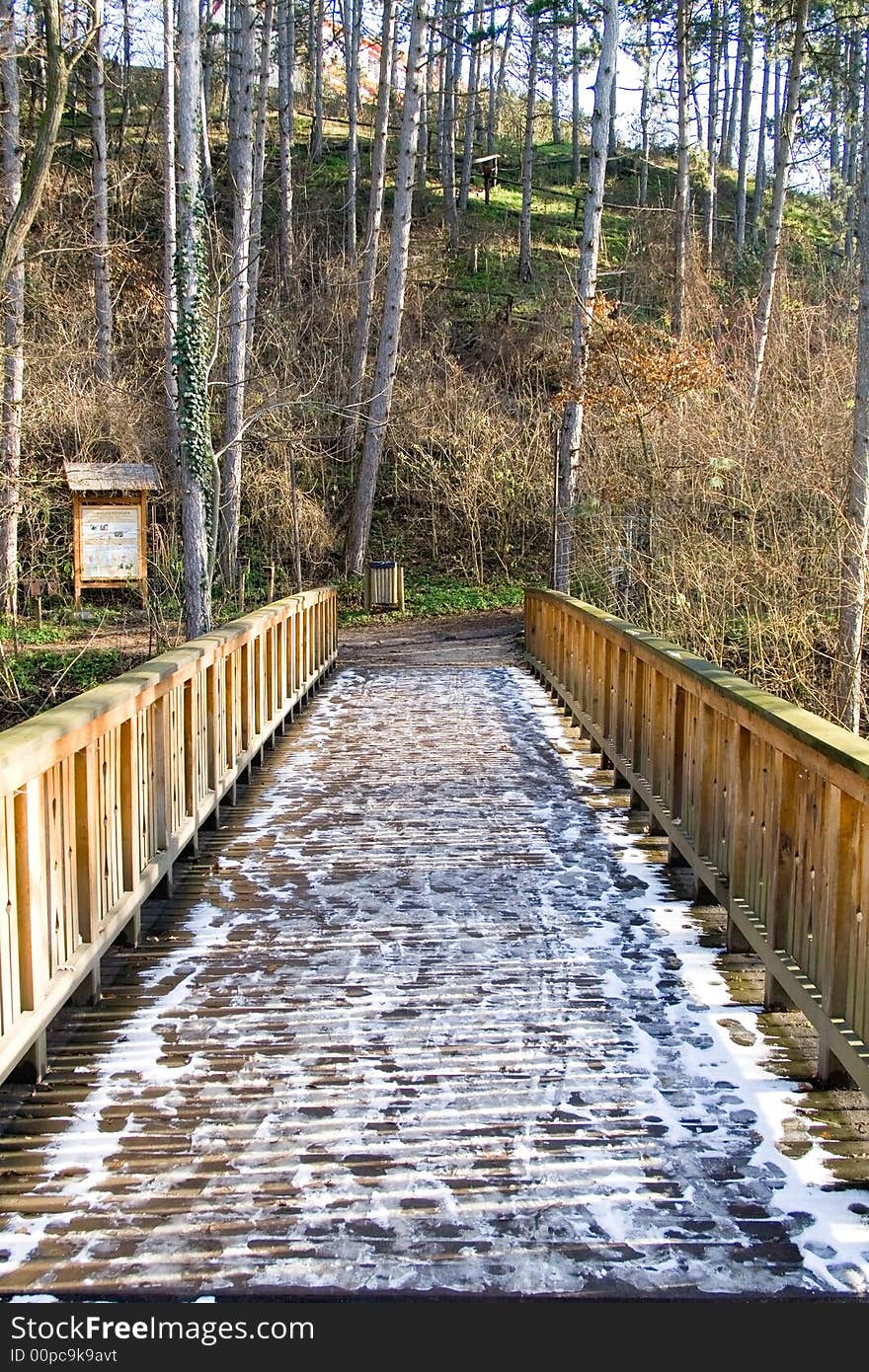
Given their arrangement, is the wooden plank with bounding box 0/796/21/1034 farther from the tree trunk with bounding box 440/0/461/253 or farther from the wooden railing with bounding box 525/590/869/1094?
the tree trunk with bounding box 440/0/461/253

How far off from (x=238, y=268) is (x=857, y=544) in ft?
28.4

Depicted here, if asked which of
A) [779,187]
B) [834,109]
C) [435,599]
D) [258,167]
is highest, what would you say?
[834,109]

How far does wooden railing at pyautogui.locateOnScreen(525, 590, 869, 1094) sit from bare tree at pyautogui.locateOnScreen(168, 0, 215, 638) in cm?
594

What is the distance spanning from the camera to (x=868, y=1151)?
326 cm

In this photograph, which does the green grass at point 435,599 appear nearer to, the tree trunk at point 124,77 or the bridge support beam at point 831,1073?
the tree trunk at point 124,77

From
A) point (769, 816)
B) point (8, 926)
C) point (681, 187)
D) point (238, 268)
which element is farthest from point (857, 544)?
point (681, 187)

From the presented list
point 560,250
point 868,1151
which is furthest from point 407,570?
point 868,1151

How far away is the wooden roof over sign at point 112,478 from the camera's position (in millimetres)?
19766

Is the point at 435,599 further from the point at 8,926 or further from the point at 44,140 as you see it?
the point at 8,926

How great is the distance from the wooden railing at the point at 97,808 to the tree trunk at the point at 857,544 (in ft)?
15.6

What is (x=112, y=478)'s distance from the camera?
19.9 m

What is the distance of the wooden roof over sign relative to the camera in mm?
19766

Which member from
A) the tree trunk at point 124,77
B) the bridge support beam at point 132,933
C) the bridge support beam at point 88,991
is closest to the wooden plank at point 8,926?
the bridge support beam at point 88,991

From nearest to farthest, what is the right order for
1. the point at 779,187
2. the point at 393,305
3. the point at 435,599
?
the point at 779,187
the point at 393,305
the point at 435,599
